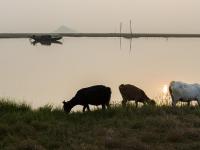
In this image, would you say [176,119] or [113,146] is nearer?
[113,146]

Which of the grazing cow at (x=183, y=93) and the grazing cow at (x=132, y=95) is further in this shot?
the grazing cow at (x=132, y=95)

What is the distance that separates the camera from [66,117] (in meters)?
13.2

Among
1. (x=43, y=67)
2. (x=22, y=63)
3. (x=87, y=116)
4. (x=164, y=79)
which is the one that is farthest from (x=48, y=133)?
(x=22, y=63)

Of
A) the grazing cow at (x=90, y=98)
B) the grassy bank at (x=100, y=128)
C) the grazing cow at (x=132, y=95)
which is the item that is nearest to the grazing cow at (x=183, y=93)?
the grazing cow at (x=132, y=95)

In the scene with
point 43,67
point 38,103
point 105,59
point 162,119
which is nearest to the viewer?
point 162,119

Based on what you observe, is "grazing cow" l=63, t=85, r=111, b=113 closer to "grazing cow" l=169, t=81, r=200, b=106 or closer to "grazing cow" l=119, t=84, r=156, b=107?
"grazing cow" l=119, t=84, r=156, b=107

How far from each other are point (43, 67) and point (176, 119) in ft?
55.0

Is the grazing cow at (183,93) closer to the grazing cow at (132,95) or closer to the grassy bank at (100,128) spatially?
the grazing cow at (132,95)

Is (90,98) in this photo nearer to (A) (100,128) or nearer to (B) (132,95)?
(B) (132,95)

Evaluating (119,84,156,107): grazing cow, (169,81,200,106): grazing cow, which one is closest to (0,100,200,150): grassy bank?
(169,81,200,106): grazing cow

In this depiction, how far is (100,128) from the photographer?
12.0 m

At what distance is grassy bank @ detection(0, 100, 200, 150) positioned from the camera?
35.5 ft

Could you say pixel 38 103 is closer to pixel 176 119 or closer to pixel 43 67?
pixel 176 119

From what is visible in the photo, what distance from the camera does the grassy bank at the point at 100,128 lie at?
10.8 metres
